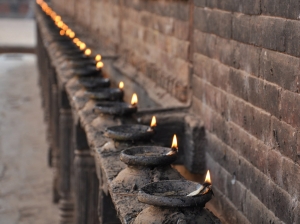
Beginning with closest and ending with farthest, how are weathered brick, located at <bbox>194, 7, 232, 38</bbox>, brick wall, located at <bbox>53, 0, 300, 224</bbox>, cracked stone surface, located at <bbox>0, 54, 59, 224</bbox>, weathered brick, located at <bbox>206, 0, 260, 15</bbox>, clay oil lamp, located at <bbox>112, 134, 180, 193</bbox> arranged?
clay oil lamp, located at <bbox>112, 134, 180, 193</bbox> → brick wall, located at <bbox>53, 0, 300, 224</bbox> → weathered brick, located at <bbox>206, 0, 260, 15</bbox> → weathered brick, located at <bbox>194, 7, 232, 38</bbox> → cracked stone surface, located at <bbox>0, 54, 59, 224</bbox>

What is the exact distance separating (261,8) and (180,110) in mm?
1770

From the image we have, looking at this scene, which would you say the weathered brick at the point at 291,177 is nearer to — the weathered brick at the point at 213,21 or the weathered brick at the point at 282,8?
the weathered brick at the point at 282,8

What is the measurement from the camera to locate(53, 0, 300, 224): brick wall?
10.5 ft

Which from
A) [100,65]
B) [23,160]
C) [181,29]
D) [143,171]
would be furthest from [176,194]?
[23,160]

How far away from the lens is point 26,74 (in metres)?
20.3

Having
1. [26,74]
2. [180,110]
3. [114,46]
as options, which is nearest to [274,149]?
[180,110]

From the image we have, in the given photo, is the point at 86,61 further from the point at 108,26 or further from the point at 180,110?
the point at 108,26

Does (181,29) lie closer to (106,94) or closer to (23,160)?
(106,94)

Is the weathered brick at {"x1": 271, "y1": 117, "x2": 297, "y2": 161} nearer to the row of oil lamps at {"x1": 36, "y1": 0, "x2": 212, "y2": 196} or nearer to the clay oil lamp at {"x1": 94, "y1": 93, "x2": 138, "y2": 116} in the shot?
the row of oil lamps at {"x1": 36, "y1": 0, "x2": 212, "y2": 196}

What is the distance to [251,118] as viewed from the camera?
148 inches

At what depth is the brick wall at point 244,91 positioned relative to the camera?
3.21 metres

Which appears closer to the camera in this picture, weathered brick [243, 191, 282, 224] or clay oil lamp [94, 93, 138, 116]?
weathered brick [243, 191, 282, 224]

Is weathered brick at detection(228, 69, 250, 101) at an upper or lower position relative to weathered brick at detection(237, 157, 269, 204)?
upper

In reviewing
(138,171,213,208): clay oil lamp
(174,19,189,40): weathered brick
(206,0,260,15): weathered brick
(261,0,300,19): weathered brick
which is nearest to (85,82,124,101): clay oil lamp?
(206,0,260,15): weathered brick
